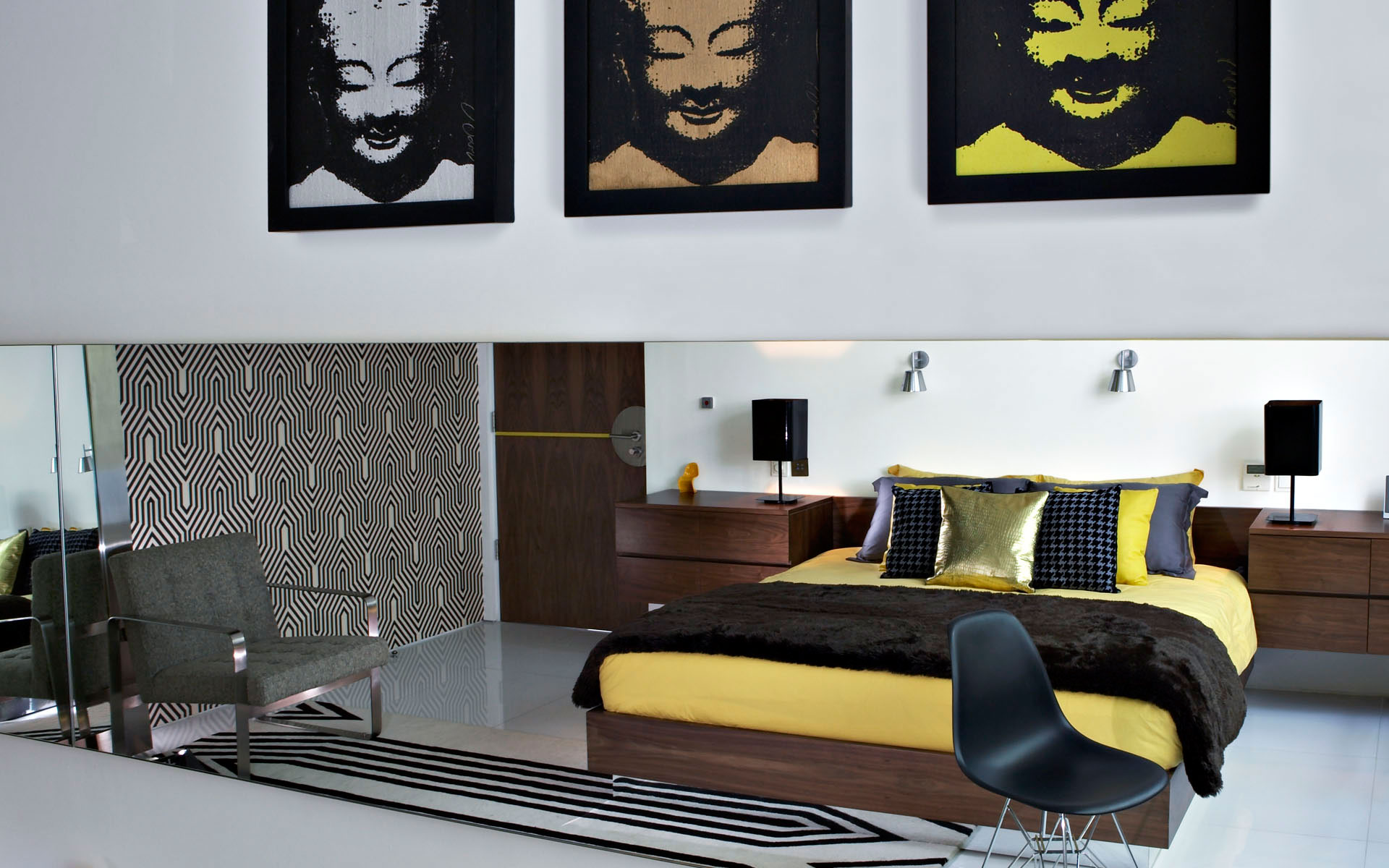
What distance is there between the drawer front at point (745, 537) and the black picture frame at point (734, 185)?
768 mm

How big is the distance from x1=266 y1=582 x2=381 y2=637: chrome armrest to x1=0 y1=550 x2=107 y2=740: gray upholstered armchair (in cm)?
47

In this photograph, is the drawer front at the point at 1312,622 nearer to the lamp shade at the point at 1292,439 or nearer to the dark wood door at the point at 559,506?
the lamp shade at the point at 1292,439

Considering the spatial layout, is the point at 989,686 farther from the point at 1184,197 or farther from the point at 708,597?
the point at 1184,197

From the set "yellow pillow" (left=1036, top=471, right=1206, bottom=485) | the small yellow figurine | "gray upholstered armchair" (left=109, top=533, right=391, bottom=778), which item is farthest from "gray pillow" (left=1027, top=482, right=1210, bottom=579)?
"gray upholstered armchair" (left=109, top=533, right=391, bottom=778)

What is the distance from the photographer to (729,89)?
5.06 ft

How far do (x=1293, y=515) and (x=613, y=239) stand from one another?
1.64 m

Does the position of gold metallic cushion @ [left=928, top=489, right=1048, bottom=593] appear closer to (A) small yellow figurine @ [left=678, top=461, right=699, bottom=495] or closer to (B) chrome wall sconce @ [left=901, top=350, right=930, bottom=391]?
(B) chrome wall sconce @ [left=901, top=350, right=930, bottom=391]

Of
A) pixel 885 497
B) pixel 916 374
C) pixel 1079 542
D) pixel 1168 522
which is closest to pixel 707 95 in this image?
pixel 916 374

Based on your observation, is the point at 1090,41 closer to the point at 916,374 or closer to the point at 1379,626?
the point at 916,374

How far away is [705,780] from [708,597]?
474 mm

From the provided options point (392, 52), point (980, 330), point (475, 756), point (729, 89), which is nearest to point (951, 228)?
point (980, 330)

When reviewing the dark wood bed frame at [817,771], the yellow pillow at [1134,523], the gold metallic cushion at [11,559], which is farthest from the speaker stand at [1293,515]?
the gold metallic cushion at [11,559]

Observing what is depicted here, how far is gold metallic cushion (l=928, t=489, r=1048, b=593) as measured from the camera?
2.32 meters

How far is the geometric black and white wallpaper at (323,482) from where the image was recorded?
2.07 metres
